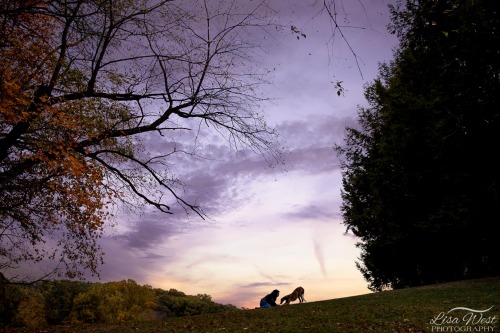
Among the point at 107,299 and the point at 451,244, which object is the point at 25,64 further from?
the point at 451,244

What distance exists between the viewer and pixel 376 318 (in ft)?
42.8

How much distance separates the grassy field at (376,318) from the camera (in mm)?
11328

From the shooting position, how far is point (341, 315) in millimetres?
13898

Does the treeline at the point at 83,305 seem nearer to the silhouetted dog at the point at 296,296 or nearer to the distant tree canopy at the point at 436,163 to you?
the silhouetted dog at the point at 296,296

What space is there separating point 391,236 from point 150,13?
21009 millimetres

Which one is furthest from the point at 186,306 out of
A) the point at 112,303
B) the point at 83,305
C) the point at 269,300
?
the point at 269,300

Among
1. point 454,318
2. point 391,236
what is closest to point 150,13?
point 454,318

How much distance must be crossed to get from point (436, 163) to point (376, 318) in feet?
48.9

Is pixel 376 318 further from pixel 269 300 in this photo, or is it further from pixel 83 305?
pixel 83 305

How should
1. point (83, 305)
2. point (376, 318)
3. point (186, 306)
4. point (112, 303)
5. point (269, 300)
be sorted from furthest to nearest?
point (186, 306) < point (83, 305) < point (112, 303) < point (269, 300) < point (376, 318)

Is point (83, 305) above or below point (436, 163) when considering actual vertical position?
below

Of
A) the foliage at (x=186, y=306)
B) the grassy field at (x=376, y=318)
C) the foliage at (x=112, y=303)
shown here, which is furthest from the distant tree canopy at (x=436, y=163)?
the foliage at (x=112, y=303)

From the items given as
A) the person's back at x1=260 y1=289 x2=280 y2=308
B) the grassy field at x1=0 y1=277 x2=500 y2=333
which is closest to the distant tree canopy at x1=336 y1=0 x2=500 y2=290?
the grassy field at x1=0 y1=277 x2=500 y2=333

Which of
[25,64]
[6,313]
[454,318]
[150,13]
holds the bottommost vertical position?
[454,318]
